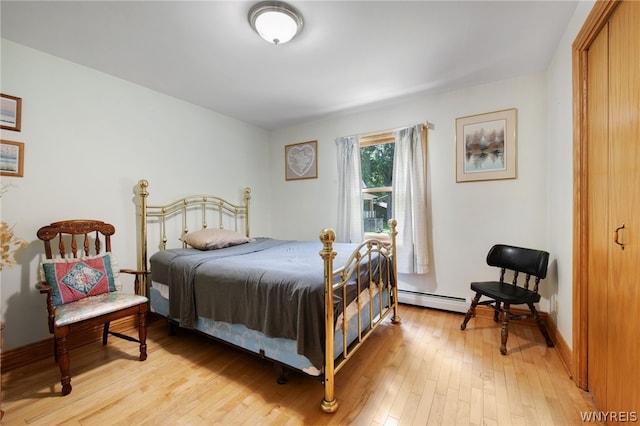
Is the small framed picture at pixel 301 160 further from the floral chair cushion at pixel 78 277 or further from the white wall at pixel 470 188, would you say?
the floral chair cushion at pixel 78 277

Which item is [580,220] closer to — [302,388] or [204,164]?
[302,388]

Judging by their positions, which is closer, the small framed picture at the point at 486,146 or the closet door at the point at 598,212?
the closet door at the point at 598,212

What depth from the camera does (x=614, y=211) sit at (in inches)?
52.2

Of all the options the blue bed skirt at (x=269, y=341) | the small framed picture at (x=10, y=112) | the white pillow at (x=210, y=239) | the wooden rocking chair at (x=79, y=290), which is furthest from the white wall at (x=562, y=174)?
the small framed picture at (x=10, y=112)

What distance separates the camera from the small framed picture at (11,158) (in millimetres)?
1928

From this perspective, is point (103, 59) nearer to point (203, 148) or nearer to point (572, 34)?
point (203, 148)

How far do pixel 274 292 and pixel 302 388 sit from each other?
0.67m

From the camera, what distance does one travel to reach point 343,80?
2662 millimetres

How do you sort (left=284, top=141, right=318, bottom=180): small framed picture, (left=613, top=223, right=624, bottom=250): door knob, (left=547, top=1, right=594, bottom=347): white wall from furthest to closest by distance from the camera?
(left=284, top=141, right=318, bottom=180): small framed picture, (left=547, top=1, right=594, bottom=347): white wall, (left=613, top=223, right=624, bottom=250): door knob

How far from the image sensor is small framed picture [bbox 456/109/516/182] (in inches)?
104

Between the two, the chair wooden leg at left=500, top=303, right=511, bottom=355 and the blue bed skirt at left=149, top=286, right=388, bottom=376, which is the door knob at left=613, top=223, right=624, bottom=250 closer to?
the chair wooden leg at left=500, top=303, right=511, bottom=355

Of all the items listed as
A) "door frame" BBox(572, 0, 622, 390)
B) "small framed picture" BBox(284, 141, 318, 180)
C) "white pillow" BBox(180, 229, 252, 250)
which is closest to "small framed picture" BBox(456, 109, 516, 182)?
"door frame" BBox(572, 0, 622, 390)

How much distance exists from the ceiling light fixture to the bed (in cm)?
145

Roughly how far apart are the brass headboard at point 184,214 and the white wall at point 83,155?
88mm
